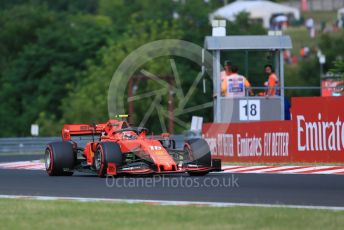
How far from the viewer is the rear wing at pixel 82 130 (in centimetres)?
2175

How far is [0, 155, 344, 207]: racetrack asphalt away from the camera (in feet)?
51.2

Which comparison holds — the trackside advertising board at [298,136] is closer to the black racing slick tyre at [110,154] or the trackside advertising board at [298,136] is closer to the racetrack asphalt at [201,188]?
the racetrack asphalt at [201,188]

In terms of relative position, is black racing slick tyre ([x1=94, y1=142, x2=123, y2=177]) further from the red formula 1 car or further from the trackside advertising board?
the trackside advertising board

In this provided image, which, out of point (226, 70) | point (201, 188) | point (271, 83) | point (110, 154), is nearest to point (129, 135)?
point (110, 154)

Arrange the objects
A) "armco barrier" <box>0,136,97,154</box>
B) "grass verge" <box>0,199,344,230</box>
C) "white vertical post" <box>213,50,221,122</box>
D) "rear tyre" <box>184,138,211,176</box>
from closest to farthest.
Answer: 1. "grass verge" <box>0,199,344,230</box>
2. "rear tyre" <box>184,138,211,176</box>
3. "white vertical post" <box>213,50,221,122</box>
4. "armco barrier" <box>0,136,97,154</box>

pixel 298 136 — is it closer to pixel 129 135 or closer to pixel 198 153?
pixel 198 153

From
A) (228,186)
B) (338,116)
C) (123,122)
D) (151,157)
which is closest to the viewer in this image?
(228,186)

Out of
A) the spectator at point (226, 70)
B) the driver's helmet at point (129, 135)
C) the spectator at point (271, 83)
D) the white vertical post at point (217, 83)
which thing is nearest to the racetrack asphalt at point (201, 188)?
the driver's helmet at point (129, 135)

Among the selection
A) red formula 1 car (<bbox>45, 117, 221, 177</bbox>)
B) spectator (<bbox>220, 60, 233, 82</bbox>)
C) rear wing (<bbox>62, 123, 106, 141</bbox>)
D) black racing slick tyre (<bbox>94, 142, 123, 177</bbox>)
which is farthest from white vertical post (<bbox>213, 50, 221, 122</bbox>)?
black racing slick tyre (<bbox>94, 142, 123, 177</bbox>)

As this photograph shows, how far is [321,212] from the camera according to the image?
44.1ft

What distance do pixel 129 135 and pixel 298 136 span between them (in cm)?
493

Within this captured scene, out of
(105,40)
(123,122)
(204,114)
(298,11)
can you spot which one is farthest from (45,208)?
(298,11)

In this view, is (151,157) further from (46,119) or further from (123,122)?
(46,119)

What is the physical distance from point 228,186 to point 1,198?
12.1 ft
